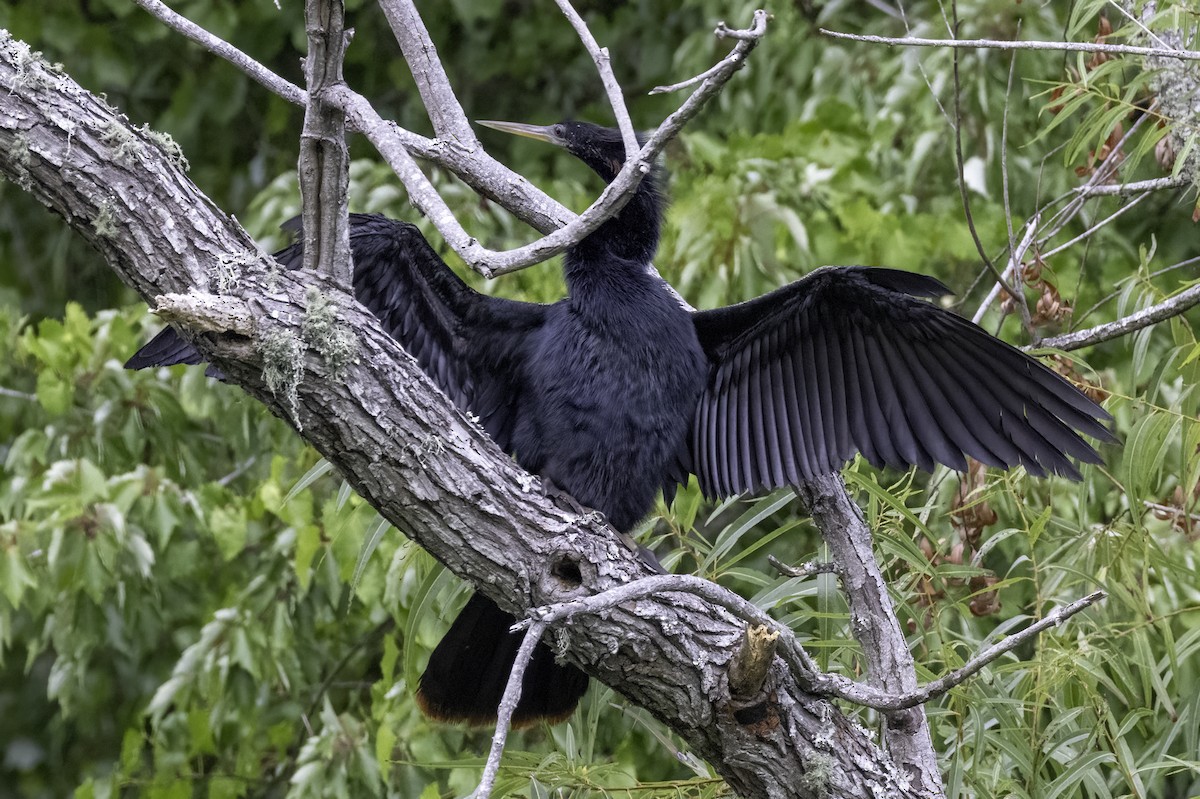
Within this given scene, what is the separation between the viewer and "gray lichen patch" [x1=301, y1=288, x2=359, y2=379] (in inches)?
62.5

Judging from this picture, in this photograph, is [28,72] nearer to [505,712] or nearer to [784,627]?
[505,712]

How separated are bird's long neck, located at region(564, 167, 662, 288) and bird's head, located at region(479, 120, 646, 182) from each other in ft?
0.50

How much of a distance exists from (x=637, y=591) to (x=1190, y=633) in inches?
48.0

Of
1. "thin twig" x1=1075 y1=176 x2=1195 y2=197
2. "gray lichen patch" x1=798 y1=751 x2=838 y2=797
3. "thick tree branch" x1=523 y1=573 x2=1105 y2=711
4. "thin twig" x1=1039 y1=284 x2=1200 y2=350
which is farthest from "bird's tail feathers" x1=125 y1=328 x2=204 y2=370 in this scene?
"thin twig" x1=1075 y1=176 x2=1195 y2=197

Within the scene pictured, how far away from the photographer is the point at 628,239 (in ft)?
8.14

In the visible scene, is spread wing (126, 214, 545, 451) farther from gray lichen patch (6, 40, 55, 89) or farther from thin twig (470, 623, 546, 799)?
thin twig (470, 623, 546, 799)

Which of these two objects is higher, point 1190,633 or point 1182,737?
point 1190,633

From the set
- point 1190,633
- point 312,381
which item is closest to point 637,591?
point 312,381

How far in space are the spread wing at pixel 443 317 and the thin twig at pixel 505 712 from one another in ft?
3.27

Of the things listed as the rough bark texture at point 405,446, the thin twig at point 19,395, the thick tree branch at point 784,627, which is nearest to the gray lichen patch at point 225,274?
the rough bark texture at point 405,446

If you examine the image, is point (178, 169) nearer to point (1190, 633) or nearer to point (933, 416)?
point (933, 416)

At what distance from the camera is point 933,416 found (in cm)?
216

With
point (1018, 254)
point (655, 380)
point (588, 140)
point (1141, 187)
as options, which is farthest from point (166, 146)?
point (1141, 187)

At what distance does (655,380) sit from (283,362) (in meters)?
0.90
